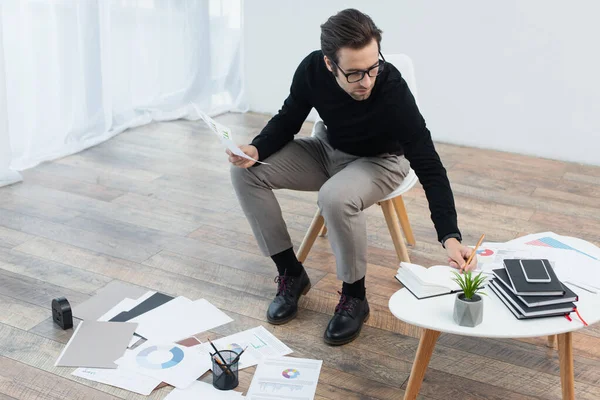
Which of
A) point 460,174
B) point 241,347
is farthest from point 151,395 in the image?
point 460,174

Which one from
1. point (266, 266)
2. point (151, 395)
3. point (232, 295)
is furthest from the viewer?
point (266, 266)

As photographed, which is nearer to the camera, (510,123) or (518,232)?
(518,232)

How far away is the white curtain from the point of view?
3.75 metres

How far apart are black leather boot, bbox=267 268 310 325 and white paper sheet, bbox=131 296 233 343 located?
147 millimetres

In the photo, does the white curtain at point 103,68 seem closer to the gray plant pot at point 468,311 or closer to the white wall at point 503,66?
the white wall at point 503,66

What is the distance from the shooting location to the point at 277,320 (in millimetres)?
2459

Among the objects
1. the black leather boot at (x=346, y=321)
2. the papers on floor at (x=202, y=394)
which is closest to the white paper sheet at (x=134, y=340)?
the papers on floor at (x=202, y=394)

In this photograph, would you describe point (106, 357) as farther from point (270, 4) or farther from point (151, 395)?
point (270, 4)

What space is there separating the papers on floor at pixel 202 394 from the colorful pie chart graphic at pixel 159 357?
5.1 inches

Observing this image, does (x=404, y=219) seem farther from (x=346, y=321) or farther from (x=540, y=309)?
(x=540, y=309)

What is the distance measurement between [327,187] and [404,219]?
0.71 metres

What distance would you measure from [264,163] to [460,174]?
5.77 ft

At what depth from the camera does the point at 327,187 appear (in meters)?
2.33

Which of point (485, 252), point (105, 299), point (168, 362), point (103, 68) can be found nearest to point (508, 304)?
point (485, 252)
